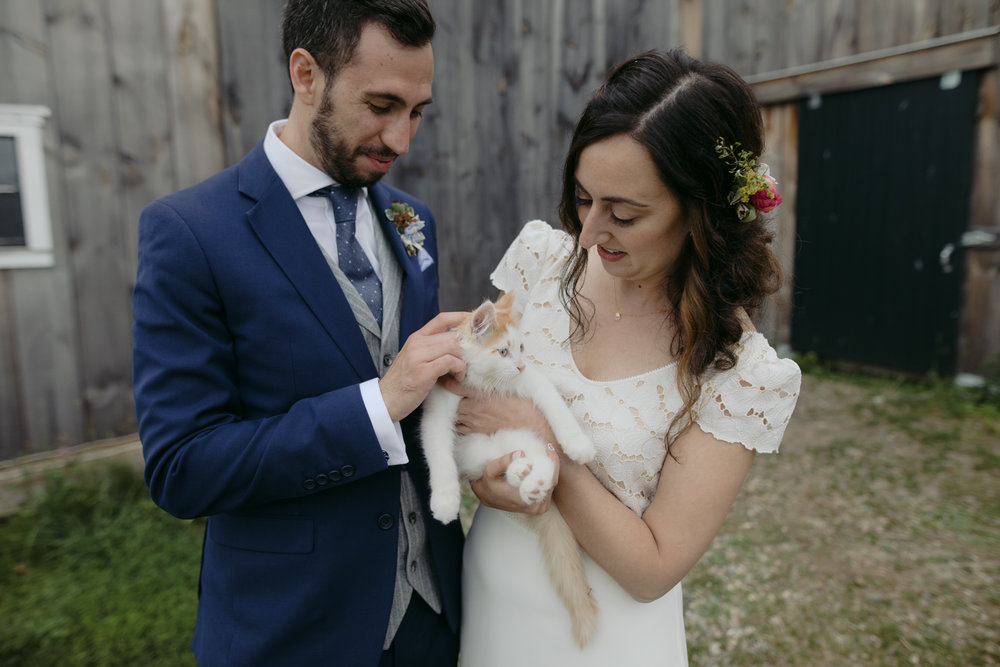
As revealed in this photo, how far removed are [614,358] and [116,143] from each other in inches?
146

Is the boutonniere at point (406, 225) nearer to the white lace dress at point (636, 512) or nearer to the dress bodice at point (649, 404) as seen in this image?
the dress bodice at point (649, 404)

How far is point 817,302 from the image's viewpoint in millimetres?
7797

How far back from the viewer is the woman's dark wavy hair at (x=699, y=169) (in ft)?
6.29

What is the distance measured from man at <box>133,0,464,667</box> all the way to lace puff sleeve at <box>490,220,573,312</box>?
54 centimetres

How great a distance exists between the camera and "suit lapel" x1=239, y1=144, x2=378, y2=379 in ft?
5.77

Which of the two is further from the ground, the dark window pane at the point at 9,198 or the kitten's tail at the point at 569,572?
the dark window pane at the point at 9,198

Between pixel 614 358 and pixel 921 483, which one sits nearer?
pixel 614 358

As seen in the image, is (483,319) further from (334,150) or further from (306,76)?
(306,76)

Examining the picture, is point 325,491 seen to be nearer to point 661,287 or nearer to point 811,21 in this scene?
point 661,287

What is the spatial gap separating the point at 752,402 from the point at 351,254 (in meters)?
1.30

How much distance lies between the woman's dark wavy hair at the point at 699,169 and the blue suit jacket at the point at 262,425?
97 cm

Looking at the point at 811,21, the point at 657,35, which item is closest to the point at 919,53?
the point at 811,21

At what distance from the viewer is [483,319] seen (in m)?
2.09

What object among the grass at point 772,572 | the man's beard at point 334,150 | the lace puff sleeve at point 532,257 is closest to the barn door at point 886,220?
the grass at point 772,572
